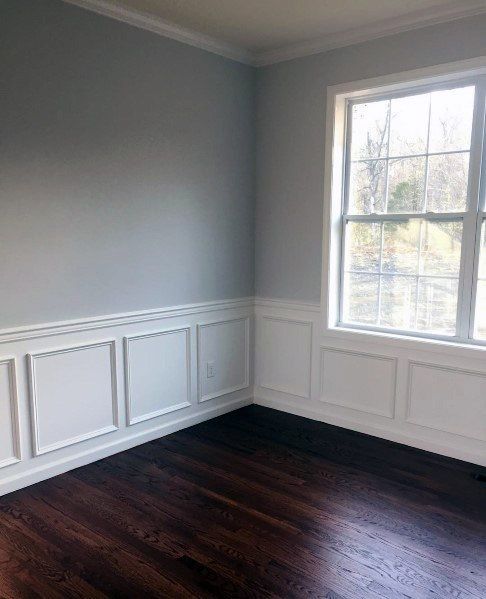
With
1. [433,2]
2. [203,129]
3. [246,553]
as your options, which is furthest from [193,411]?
[433,2]

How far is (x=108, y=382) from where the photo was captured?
3.06 meters

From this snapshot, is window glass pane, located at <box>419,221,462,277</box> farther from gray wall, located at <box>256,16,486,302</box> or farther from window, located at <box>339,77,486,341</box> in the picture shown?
gray wall, located at <box>256,16,486,302</box>

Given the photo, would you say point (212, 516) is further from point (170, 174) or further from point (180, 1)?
point (180, 1)

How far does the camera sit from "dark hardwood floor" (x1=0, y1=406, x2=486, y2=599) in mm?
2010

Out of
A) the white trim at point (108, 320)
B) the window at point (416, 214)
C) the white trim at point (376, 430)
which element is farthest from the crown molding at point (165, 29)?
the white trim at point (376, 430)

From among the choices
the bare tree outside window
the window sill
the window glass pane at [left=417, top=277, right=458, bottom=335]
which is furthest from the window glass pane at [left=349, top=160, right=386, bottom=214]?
the window sill

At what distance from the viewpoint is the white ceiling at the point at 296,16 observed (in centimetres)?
278

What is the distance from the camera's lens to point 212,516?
247 cm

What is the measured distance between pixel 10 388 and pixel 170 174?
5.16ft

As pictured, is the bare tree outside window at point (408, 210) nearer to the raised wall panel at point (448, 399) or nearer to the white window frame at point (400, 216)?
the white window frame at point (400, 216)

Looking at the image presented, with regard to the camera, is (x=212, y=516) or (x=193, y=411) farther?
(x=193, y=411)

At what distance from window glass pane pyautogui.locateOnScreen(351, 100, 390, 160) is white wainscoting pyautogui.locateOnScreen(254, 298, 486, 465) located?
1.09 metres

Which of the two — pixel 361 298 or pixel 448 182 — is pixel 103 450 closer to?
pixel 361 298

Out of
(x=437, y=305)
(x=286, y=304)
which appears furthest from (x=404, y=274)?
(x=286, y=304)
